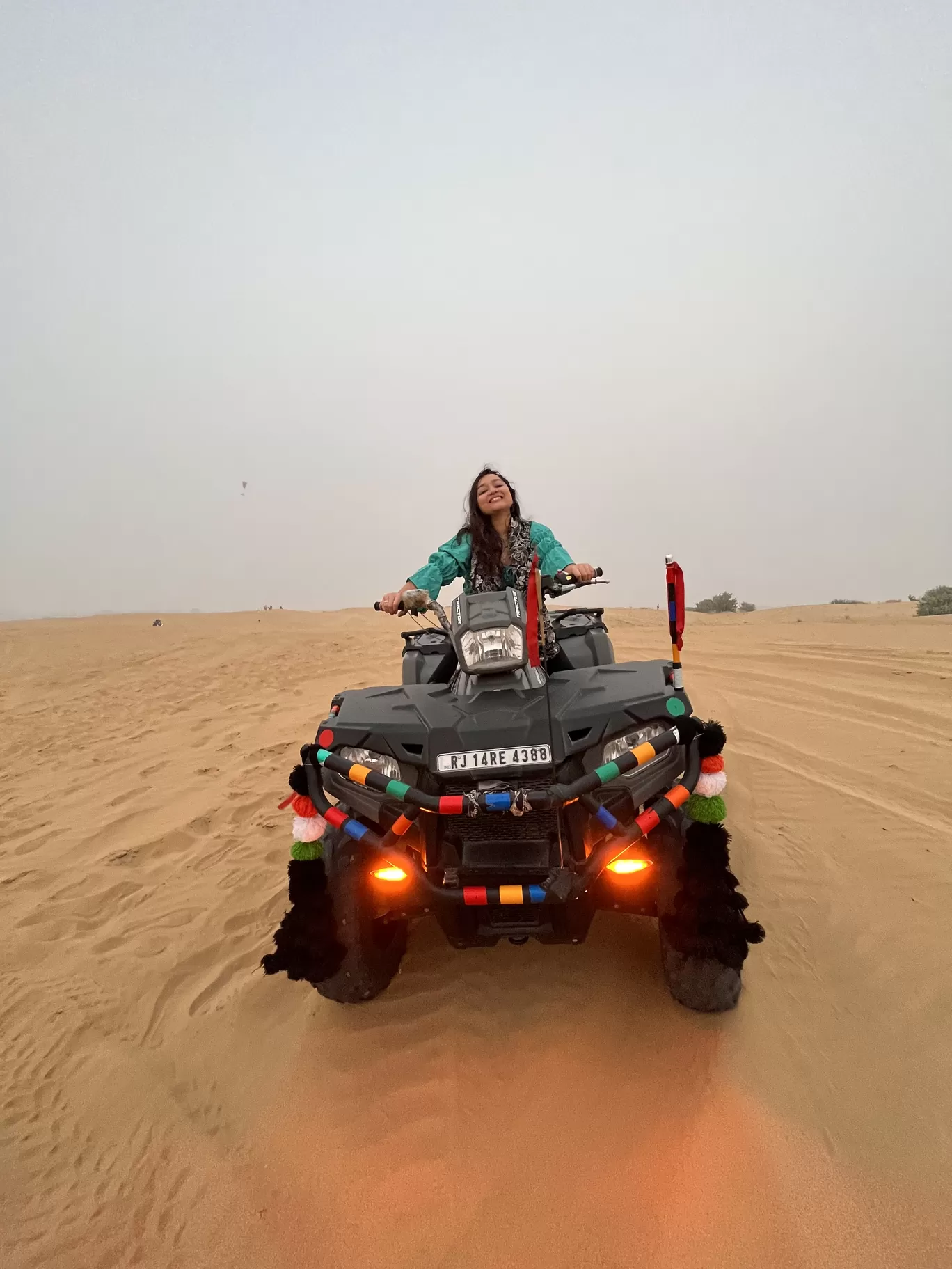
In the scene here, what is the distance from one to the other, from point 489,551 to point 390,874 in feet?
6.86

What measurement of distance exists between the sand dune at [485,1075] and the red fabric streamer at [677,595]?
1480mm

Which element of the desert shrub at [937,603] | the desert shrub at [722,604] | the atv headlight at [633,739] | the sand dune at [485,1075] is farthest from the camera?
the desert shrub at [722,604]

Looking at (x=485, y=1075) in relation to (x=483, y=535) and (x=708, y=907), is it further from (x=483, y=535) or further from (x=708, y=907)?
(x=483, y=535)

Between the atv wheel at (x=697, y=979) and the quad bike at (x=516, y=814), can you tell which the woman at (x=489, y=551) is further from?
the atv wheel at (x=697, y=979)

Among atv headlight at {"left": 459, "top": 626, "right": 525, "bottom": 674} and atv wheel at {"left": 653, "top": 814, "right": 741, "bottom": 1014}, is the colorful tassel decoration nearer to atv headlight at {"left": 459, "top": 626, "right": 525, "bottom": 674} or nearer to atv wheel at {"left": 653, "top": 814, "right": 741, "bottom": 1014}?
atv headlight at {"left": 459, "top": 626, "right": 525, "bottom": 674}

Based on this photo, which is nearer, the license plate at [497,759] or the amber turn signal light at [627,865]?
the license plate at [497,759]

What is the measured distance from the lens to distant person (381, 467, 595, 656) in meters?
3.82

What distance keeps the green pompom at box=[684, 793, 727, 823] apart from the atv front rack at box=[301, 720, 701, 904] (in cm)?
13

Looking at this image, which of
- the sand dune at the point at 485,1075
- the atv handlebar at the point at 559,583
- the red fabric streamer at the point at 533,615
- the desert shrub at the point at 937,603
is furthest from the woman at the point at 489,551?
the desert shrub at the point at 937,603

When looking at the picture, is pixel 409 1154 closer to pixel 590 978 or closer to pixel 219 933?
pixel 590 978

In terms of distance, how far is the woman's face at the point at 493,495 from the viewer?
385 centimetres

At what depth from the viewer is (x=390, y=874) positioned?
2.32 meters

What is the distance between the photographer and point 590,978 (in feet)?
9.05

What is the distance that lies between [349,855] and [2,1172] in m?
1.55
